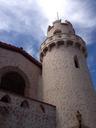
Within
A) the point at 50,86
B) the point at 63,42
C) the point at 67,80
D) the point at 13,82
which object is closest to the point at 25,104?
the point at 50,86

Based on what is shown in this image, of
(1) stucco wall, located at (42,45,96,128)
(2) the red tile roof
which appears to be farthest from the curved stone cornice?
(2) the red tile roof

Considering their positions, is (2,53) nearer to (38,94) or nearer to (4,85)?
(4,85)

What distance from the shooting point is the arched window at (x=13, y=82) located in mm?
18859

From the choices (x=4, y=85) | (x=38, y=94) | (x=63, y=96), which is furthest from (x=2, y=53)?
(x=63, y=96)

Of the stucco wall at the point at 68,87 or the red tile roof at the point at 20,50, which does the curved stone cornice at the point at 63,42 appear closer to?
the stucco wall at the point at 68,87

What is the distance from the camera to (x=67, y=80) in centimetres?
1792

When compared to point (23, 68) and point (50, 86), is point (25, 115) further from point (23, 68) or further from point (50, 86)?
point (23, 68)

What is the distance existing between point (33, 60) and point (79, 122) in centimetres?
798

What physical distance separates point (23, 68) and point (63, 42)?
184 inches

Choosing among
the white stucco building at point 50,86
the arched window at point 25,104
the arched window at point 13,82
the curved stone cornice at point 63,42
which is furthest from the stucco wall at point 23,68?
the arched window at point 25,104

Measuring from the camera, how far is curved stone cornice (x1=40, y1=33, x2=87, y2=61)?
68.5 feet

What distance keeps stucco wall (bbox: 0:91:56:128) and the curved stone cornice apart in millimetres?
6851

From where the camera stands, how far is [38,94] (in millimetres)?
18844

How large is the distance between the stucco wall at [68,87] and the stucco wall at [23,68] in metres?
0.87
